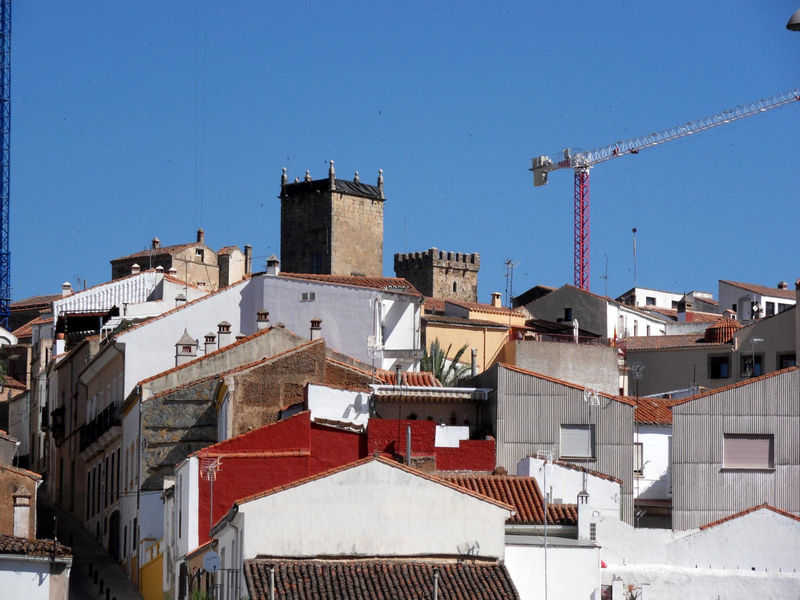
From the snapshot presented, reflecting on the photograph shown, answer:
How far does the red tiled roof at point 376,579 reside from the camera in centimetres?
3506

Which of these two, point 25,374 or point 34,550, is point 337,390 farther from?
point 25,374

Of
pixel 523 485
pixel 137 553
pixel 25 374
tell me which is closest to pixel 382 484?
pixel 523 485

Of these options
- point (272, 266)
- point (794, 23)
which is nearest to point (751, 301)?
point (272, 266)

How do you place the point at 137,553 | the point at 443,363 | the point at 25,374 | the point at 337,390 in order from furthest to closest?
the point at 25,374
the point at 443,363
the point at 137,553
the point at 337,390

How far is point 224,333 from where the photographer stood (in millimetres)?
59125

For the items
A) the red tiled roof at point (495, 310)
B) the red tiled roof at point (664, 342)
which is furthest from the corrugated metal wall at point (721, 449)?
the red tiled roof at point (495, 310)

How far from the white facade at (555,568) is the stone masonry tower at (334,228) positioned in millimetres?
65951

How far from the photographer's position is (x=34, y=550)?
40.5m

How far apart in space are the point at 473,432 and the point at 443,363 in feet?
45.5

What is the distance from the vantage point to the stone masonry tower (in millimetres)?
105000

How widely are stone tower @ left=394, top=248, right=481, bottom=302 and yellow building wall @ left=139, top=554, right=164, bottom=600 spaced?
Result: 7277 centimetres

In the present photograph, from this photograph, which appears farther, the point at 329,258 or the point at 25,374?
the point at 329,258

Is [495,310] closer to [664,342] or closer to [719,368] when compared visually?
[664,342]

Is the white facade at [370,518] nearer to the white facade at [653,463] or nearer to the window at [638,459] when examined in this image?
the window at [638,459]
